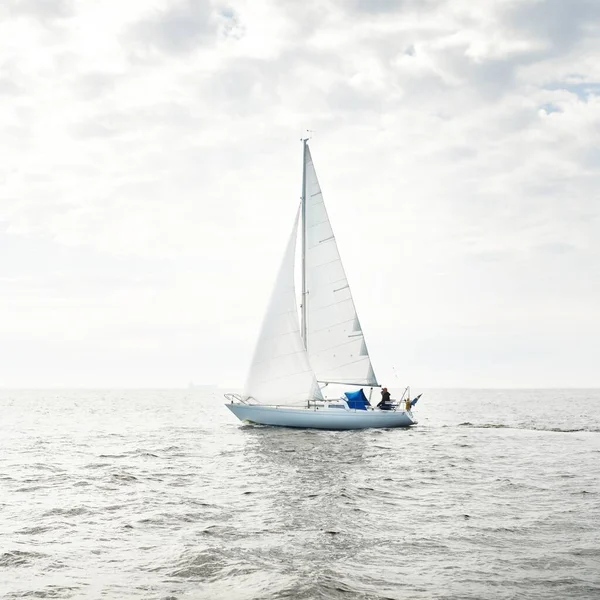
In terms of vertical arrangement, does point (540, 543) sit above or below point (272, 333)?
below

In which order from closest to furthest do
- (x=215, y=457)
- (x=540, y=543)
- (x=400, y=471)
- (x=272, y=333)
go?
(x=540, y=543) → (x=400, y=471) → (x=215, y=457) → (x=272, y=333)

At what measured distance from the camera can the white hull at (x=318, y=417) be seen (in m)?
36.4

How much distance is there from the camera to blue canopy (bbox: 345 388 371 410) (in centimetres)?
3831

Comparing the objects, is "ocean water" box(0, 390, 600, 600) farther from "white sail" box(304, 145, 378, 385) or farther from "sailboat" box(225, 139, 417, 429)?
"white sail" box(304, 145, 378, 385)

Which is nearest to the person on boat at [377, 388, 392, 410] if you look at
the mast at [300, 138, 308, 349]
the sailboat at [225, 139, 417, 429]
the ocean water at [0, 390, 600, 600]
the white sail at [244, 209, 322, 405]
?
the sailboat at [225, 139, 417, 429]

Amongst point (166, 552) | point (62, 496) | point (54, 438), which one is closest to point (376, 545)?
point (166, 552)

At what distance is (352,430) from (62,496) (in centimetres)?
2158

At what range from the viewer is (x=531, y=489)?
786 inches

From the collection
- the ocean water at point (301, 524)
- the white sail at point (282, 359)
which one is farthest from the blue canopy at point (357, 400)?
the ocean water at point (301, 524)

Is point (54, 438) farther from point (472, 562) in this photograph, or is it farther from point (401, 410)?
point (472, 562)

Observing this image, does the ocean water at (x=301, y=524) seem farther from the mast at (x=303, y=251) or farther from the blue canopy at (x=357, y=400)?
the mast at (x=303, y=251)

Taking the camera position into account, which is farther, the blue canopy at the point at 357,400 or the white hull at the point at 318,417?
the blue canopy at the point at 357,400

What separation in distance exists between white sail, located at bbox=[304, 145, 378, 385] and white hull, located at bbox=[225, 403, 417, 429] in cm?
281

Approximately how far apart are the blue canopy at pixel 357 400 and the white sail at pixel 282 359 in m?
2.37
